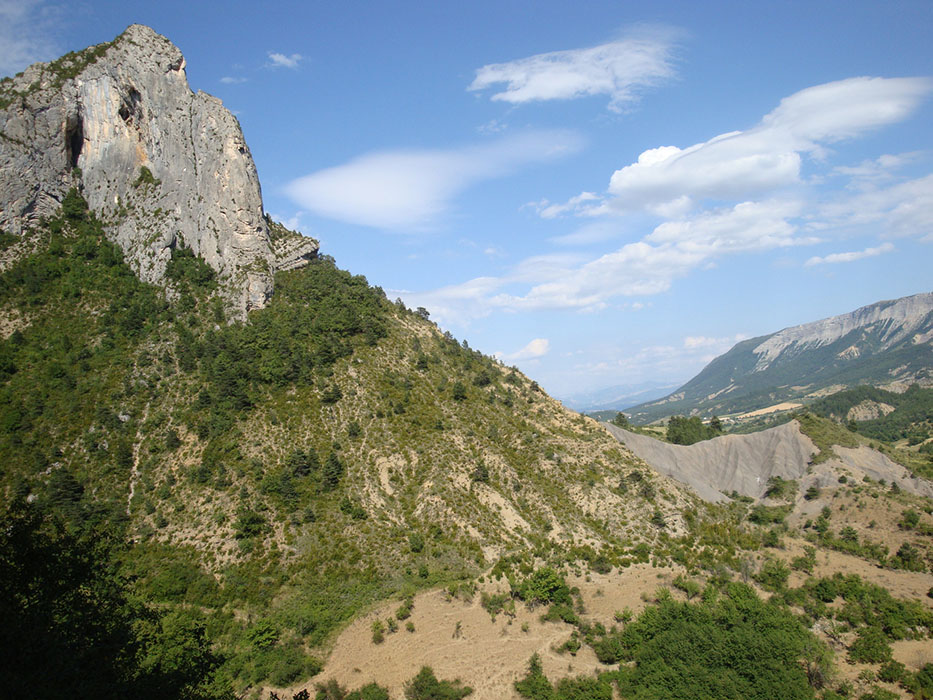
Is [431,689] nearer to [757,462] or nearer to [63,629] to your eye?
[63,629]

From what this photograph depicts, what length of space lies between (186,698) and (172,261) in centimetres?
5639

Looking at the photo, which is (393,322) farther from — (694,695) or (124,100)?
(694,695)

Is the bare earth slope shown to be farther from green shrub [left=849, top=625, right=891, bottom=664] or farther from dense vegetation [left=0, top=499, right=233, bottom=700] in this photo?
dense vegetation [left=0, top=499, right=233, bottom=700]

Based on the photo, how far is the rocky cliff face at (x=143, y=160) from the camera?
2509 inches

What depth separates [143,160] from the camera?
6806cm

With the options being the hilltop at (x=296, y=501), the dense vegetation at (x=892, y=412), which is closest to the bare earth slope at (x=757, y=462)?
the hilltop at (x=296, y=501)

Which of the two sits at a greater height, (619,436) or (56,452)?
(56,452)

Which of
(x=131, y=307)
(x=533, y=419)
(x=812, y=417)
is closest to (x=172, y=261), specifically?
(x=131, y=307)

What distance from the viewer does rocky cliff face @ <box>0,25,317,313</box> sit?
2509 inches

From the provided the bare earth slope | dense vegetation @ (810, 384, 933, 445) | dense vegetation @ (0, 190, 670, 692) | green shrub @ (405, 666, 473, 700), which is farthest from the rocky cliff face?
dense vegetation @ (810, 384, 933, 445)

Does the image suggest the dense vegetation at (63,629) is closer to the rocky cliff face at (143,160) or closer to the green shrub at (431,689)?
the green shrub at (431,689)

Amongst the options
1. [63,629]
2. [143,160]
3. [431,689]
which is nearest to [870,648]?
[431,689]

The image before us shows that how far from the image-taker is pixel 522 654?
109 ft

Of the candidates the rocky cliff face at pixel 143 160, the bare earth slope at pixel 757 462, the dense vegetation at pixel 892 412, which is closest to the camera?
the rocky cliff face at pixel 143 160
